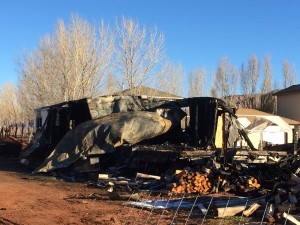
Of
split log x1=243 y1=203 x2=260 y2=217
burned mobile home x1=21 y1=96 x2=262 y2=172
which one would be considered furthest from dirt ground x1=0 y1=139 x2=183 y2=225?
burned mobile home x1=21 y1=96 x2=262 y2=172

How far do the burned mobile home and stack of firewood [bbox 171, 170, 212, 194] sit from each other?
76.7 inches

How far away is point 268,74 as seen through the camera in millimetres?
63000

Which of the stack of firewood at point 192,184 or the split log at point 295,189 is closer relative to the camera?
the split log at point 295,189

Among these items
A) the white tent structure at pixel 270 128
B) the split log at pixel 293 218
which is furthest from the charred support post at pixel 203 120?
the white tent structure at pixel 270 128

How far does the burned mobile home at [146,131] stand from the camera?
15.7 meters

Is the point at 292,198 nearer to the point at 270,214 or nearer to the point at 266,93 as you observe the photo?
the point at 270,214

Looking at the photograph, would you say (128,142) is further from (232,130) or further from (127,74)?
(127,74)

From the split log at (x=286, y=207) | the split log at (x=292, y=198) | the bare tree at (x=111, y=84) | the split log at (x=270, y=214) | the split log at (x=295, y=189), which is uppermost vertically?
the bare tree at (x=111, y=84)

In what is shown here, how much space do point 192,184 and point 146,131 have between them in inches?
215

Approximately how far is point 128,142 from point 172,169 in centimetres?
286

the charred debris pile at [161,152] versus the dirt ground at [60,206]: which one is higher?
the charred debris pile at [161,152]

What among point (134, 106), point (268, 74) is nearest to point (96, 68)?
point (134, 106)

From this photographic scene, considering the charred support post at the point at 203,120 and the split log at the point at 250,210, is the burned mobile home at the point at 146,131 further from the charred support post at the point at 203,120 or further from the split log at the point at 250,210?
the split log at the point at 250,210

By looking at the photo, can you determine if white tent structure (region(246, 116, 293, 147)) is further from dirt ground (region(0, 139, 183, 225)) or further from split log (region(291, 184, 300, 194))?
split log (region(291, 184, 300, 194))
